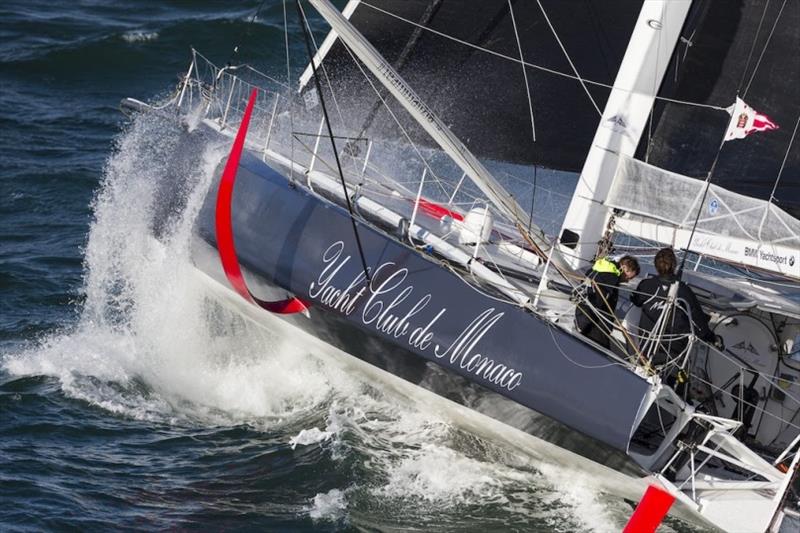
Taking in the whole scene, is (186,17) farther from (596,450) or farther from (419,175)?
(596,450)

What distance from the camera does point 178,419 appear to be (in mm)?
9195

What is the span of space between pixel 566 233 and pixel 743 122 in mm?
1519

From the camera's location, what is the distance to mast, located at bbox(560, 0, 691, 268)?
28.6ft

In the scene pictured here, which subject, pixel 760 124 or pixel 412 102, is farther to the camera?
pixel 760 124

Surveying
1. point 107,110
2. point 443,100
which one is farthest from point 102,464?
point 107,110

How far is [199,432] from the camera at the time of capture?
29.7 feet

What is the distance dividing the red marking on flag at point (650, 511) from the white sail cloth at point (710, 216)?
1.68 metres

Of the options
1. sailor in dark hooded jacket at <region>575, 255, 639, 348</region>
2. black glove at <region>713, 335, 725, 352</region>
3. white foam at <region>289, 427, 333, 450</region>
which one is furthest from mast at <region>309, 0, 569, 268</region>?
white foam at <region>289, 427, 333, 450</region>

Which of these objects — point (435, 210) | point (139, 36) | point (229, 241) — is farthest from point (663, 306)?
point (139, 36)

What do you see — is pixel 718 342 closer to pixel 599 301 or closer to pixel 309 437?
pixel 599 301

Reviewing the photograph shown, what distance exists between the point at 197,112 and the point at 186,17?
8935 millimetres

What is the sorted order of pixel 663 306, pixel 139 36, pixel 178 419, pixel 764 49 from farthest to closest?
pixel 139 36
pixel 178 419
pixel 764 49
pixel 663 306

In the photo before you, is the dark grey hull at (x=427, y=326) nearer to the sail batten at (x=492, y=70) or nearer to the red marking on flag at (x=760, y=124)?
the red marking on flag at (x=760, y=124)

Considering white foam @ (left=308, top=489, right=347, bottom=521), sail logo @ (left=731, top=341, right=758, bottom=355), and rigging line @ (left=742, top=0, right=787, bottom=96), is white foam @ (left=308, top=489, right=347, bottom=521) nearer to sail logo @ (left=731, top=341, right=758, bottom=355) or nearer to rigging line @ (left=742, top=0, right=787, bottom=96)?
sail logo @ (left=731, top=341, right=758, bottom=355)
